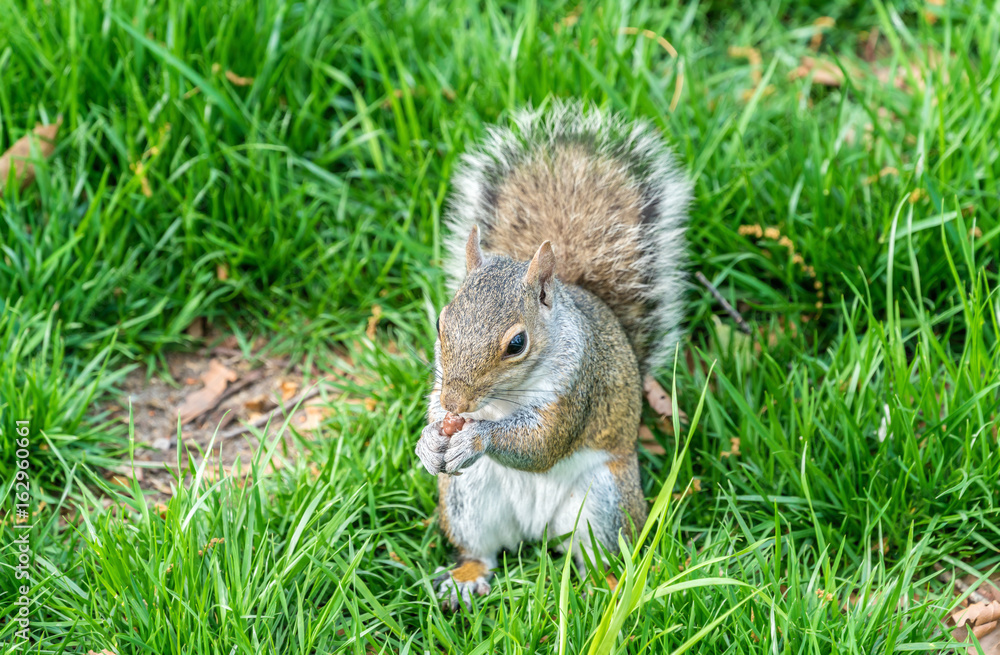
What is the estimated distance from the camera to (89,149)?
2.54 metres

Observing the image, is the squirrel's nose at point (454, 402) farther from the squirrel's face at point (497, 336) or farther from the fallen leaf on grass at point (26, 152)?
the fallen leaf on grass at point (26, 152)

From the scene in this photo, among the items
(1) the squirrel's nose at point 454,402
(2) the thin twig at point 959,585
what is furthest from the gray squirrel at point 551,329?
(2) the thin twig at point 959,585

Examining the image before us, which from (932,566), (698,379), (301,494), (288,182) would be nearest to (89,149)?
(288,182)

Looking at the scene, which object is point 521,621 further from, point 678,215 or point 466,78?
point 466,78

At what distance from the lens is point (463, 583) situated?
6.56ft

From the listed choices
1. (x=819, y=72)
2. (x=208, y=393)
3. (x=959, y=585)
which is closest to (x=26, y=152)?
(x=208, y=393)

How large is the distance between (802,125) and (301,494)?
175 cm

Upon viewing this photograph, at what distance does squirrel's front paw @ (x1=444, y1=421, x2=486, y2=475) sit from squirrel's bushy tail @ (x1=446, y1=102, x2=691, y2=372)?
55cm

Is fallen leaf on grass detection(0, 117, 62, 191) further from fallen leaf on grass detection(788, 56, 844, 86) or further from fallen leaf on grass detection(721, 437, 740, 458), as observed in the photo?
fallen leaf on grass detection(788, 56, 844, 86)

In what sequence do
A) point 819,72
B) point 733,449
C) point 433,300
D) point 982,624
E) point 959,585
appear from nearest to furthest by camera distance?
1. point 982,624
2. point 959,585
3. point 733,449
4. point 433,300
5. point 819,72

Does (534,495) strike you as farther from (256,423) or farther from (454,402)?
(256,423)

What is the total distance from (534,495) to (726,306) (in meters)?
0.79

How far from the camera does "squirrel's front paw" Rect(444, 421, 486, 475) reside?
171 cm

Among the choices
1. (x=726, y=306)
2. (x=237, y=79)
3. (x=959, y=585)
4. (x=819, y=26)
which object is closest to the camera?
(x=959, y=585)
